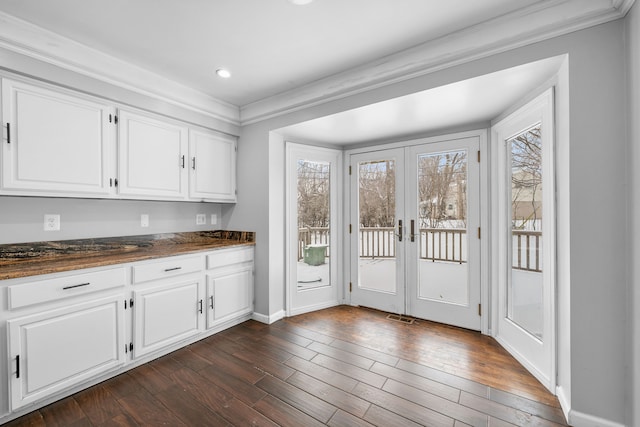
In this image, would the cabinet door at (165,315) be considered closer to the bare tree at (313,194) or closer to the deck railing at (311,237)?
the deck railing at (311,237)

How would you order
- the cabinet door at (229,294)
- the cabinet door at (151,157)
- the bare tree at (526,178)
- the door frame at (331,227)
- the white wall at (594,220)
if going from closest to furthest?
1. the white wall at (594,220)
2. the bare tree at (526,178)
3. the cabinet door at (151,157)
4. the cabinet door at (229,294)
5. the door frame at (331,227)

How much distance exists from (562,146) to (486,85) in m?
0.69

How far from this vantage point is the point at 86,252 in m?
2.55

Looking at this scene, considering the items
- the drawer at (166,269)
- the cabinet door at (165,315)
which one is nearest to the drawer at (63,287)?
the drawer at (166,269)

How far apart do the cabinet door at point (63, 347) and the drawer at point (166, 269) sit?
0.22 metres

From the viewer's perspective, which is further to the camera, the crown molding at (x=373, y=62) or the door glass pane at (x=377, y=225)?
the door glass pane at (x=377, y=225)

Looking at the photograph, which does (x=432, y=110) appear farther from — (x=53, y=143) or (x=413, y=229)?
(x=53, y=143)

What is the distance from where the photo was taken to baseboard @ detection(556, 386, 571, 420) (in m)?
1.77

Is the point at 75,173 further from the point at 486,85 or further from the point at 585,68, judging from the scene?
the point at 585,68

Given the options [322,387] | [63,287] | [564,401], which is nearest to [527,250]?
[564,401]

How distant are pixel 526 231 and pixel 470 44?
5.19ft

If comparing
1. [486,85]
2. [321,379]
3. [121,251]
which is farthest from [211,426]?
[486,85]

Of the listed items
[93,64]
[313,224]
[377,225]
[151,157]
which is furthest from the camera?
[313,224]

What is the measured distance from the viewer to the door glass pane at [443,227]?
10.5ft
